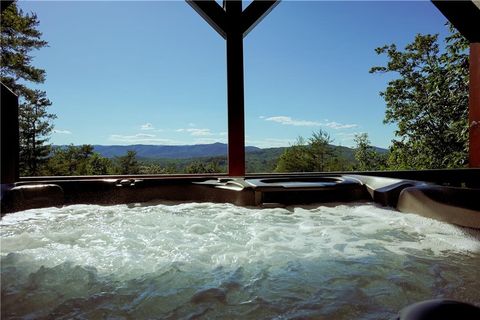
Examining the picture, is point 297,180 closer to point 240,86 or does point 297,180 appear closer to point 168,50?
point 240,86

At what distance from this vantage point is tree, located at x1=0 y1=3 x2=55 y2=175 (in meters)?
9.01

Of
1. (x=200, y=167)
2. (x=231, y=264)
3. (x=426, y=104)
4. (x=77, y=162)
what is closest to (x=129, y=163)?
(x=77, y=162)

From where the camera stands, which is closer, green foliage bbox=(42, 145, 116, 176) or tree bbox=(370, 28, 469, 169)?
tree bbox=(370, 28, 469, 169)

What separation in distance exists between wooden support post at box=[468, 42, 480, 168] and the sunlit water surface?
1.78 m

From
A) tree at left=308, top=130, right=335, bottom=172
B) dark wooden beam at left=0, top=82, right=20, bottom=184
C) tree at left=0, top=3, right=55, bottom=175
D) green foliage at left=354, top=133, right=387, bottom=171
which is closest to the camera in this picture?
dark wooden beam at left=0, top=82, right=20, bottom=184

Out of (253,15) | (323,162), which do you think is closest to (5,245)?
(253,15)

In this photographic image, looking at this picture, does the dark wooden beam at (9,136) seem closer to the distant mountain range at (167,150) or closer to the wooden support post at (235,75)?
the wooden support post at (235,75)

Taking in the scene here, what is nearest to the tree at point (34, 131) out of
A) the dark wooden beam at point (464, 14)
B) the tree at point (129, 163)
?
the tree at point (129, 163)

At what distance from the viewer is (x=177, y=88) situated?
1725 cm

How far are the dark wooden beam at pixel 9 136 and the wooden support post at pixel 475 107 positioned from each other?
4.26 metres

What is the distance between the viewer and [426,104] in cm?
669

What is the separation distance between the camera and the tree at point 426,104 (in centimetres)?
560

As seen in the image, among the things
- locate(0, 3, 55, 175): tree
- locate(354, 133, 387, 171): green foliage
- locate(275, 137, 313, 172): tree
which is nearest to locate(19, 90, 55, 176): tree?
locate(0, 3, 55, 175): tree

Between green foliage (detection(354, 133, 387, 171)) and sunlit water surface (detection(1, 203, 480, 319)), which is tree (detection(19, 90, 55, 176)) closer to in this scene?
sunlit water surface (detection(1, 203, 480, 319))
